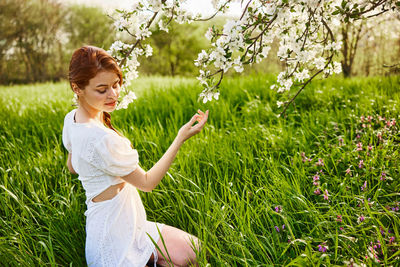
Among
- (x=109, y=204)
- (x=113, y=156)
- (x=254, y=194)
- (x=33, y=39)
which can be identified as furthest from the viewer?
(x=33, y=39)

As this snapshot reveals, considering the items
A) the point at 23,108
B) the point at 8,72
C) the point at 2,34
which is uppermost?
the point at 2,34

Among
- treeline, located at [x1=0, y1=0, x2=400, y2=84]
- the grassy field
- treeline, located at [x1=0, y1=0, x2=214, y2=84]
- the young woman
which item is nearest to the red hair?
the young woman

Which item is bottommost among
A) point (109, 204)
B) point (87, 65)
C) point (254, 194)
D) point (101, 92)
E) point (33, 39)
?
point (254, 194)

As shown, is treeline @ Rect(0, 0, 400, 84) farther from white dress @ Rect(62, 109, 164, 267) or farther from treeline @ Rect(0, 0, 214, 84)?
white dress @ Rect(62, 109, 164, 267)

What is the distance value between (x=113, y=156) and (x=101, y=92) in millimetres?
388

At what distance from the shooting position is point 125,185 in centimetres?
175

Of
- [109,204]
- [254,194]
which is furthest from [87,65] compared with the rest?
[254,194]

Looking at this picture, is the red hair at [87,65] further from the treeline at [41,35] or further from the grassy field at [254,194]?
the treeline at [41,35]

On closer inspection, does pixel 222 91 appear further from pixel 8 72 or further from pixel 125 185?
pixel 8 72

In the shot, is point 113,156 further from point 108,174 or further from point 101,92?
point 101,92

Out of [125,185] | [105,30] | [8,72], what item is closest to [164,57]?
[105,30]

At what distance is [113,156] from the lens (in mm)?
1547

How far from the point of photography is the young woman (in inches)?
62.2

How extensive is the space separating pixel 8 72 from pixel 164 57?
10.7 meters
